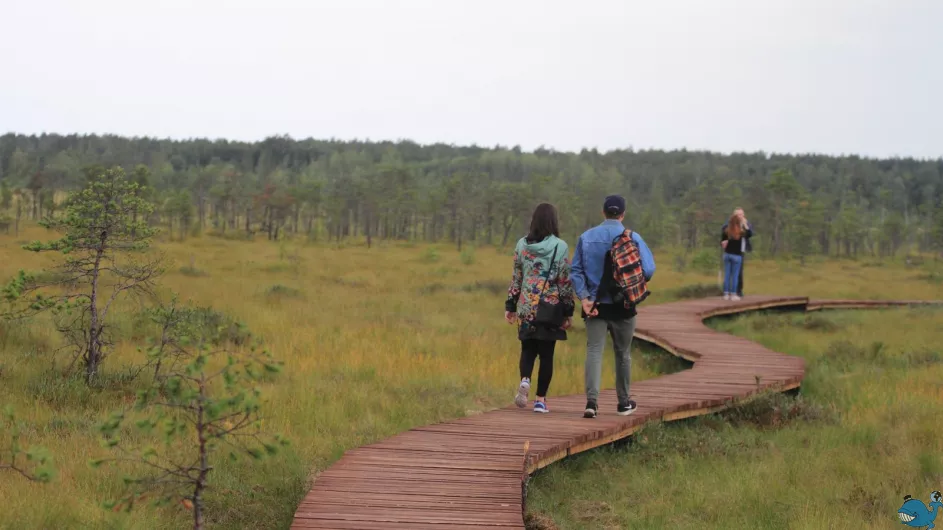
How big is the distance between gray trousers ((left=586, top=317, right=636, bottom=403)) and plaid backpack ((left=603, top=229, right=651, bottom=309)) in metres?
0.22

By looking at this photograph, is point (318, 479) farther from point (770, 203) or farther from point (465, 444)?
point (770, 203)

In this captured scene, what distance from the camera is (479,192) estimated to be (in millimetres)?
68000

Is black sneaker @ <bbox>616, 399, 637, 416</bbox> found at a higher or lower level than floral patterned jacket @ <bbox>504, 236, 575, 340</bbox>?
lower

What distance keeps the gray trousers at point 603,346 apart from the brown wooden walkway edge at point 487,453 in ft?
0.89

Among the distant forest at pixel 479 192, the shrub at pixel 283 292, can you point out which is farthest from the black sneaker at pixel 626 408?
the distant forest at pixel 479 192

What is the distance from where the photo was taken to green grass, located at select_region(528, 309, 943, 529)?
18.1ft

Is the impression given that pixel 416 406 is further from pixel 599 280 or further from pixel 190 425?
pixel 599 280

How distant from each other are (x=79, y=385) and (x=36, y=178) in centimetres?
6305

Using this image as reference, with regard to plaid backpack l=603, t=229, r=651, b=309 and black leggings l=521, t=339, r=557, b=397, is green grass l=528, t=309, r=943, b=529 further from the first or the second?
plaid backpack l=603, t=229, r=651, b=309

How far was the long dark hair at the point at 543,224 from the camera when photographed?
22.4 feet

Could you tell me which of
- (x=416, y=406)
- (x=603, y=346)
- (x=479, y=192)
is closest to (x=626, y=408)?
(x=603, y=346)

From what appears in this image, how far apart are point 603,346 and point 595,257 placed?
74 cm

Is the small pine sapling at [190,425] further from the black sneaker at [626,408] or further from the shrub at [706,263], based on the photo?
the shrub at [706,263]

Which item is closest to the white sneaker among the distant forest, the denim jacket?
the denim jacket
